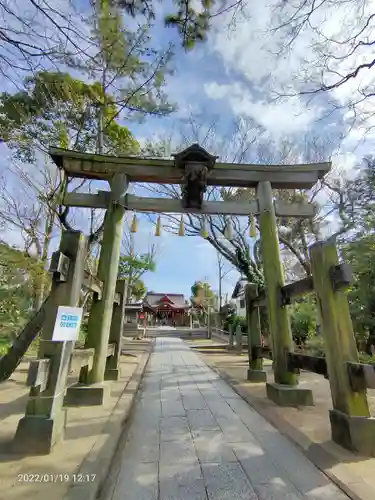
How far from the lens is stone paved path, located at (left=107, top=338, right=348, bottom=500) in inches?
72.8

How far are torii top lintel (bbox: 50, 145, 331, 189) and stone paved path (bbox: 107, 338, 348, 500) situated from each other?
3457 millimetres

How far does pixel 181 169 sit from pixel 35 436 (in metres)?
4.02

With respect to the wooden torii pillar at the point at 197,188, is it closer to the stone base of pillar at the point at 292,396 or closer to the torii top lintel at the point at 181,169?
the torii top lintel at the point at 181,169

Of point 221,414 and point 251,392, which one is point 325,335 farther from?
point 251,392

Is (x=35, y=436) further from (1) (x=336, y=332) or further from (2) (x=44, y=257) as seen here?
(2) (x=44, y=257)

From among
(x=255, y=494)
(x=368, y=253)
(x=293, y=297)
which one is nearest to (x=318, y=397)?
(x=293, y=297)

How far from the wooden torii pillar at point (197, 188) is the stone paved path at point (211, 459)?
128 cm

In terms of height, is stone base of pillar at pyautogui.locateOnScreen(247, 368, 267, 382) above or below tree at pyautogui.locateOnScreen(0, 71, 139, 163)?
below

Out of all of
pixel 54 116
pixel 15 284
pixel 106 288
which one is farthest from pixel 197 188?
pixel 15 284

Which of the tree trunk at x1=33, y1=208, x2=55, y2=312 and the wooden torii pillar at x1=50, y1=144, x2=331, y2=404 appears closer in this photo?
the wooden torii pillar at x1=50, y1=144, x2=331, y2=404

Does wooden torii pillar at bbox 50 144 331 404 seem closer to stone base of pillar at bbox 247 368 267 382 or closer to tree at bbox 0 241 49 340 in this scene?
stone base of pillar at bbox 247 368 267 382

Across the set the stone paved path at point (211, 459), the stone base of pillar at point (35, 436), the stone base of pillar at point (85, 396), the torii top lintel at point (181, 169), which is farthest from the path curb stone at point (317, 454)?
the torii top lintel at point (181, 169)

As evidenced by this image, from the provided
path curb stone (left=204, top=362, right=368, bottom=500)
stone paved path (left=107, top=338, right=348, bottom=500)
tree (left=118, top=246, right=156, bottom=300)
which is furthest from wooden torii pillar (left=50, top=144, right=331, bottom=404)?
tree (left=118, top=246, right=156, bottom=300)

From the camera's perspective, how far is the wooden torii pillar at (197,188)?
438 cm
